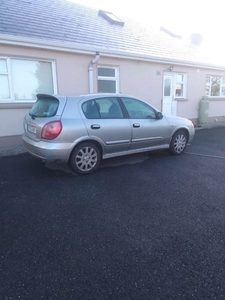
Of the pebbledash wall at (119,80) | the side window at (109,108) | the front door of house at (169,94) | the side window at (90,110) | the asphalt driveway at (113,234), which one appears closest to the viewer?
the asphalt driveway at (113,234)

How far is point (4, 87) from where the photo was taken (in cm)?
684

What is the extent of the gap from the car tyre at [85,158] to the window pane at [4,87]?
154 inches

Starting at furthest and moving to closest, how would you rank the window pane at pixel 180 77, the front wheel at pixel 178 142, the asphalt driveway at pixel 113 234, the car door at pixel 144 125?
the window pane at pixel 180 77 → the front wheel at pixel 178 142 → the car door at pixel 144 125 → the asphalt driveway at pixel 113 234

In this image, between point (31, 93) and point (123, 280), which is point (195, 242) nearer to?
point (123, 280)

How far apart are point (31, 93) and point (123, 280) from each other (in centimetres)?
669

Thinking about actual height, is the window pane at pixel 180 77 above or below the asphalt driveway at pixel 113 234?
above

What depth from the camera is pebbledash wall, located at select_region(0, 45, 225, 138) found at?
22.7 feet

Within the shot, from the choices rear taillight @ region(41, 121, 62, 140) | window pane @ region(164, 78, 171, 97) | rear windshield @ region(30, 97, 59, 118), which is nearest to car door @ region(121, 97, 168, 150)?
rear windshield @ region(30, 97, 59, 118)

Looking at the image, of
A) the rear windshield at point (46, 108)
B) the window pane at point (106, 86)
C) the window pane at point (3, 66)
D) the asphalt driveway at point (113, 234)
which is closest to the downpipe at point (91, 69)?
the window pane at point (106, 86)

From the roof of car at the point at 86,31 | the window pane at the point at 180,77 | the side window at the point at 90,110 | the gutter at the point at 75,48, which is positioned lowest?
the side window at the point at 90,110

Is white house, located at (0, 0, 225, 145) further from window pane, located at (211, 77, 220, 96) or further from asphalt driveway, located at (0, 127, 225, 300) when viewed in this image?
asphalt driveway, located at (0, 127, 225, 300)

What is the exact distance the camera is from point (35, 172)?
15.9 feet

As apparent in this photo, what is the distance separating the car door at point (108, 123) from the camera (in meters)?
4.62

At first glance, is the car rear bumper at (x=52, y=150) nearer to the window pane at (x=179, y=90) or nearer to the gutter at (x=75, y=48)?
the gutter at (x=75, y=48)
